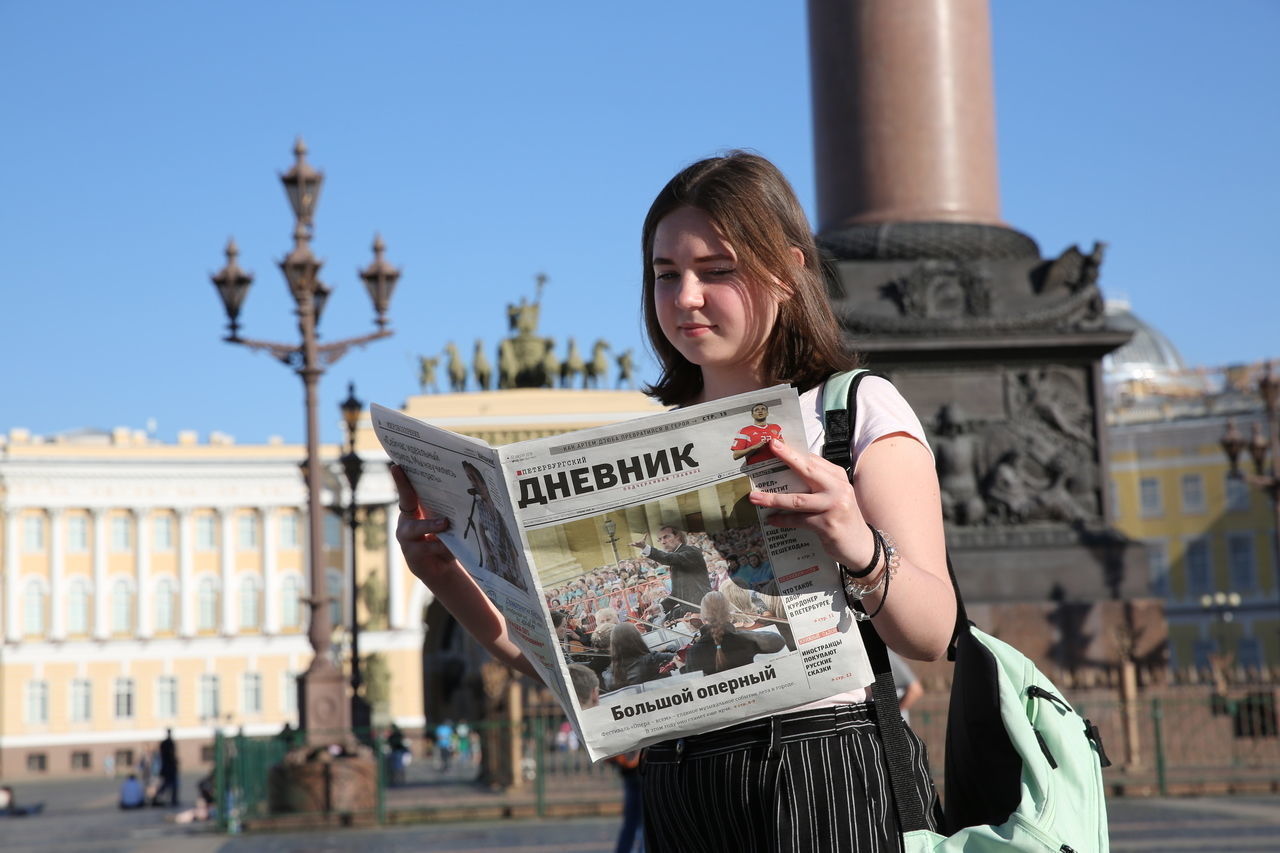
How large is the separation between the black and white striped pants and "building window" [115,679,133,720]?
65.4 meters

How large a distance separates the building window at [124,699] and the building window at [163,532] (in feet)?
17.4

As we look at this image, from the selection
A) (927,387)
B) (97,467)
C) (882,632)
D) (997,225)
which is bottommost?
(882,632)

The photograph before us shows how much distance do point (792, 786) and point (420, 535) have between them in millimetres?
681

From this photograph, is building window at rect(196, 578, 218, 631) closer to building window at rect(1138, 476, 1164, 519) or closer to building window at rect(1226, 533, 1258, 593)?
building window at rect(1138, 476, 1164, 519)

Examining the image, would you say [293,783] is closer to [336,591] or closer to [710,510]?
[710,510]

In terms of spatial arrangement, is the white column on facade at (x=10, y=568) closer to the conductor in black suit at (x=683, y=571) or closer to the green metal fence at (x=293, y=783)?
the green metal fence at (x=293, y=783)

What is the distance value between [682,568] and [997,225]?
12.0 meters

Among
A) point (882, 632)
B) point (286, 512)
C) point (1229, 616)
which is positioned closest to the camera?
point (882, 632)

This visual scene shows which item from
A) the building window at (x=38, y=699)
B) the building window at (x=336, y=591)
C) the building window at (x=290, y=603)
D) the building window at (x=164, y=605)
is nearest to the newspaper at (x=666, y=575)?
the building window at (x=38, y=699)

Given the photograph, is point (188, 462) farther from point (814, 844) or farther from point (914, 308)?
point (814, 844)

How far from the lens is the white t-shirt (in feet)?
7.13

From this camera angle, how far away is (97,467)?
2506 inches

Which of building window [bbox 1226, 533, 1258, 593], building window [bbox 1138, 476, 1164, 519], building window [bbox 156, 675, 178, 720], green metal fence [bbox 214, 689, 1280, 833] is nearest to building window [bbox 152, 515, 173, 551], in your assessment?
building window [bbox 156, 675, 178, 720]

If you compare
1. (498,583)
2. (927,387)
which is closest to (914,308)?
(927,387)
